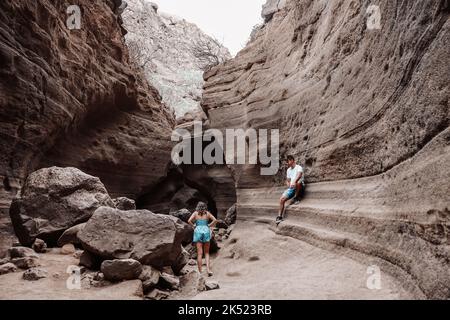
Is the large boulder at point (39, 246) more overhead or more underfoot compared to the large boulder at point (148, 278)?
more overhead

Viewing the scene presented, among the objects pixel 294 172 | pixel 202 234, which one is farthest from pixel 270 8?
pixel 202 234

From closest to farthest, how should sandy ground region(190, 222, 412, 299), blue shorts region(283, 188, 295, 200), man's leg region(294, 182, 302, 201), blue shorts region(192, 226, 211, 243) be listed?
sandy ground region(190, 222, 412, 299) → blue shorts region(192, 226, 211, 243) → man's leg region(294, 182, 302, 201) → blue shorts region(283, 188, 295, 200)

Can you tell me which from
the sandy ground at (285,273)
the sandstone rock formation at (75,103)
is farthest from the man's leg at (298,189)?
the sandstone rock formation at (75,103)

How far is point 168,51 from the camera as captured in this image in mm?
Answer: 46531

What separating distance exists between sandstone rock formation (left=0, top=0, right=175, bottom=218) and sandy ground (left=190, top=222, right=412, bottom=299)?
5396 mm

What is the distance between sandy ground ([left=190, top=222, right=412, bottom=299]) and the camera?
11.8 ft

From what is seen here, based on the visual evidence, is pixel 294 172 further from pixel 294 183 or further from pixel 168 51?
pixel 168 51

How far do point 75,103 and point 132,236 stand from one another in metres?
6.61

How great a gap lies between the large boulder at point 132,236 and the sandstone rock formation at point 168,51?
31.6 meters

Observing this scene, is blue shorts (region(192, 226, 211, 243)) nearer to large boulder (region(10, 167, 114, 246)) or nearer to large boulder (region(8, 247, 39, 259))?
large boulder (region(10, 167, 114, 246))

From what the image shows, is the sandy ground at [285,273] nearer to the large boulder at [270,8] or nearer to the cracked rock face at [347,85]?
the cracked rock face at [347,85]

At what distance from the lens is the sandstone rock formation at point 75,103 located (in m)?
7.70

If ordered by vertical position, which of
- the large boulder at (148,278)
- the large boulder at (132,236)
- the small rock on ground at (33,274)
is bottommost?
the large boulder at (148,278)

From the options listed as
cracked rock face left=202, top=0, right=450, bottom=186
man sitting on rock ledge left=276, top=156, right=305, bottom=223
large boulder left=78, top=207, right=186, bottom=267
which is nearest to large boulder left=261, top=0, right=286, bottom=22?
cracked rock face left=202, top=0, right=450, bottom=186
